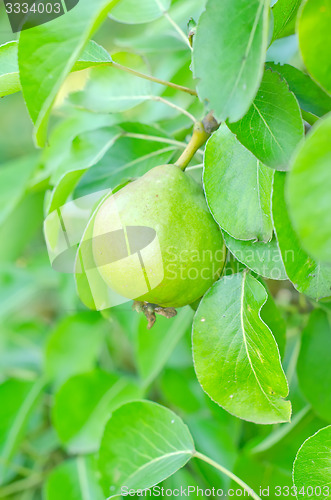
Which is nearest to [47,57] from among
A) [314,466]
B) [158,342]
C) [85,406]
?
[314,466]

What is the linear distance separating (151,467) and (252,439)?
0.83 feet

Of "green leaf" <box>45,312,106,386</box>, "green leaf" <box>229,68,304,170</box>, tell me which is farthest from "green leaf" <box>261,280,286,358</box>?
"green leaf" <box>45,312,106,386</box>

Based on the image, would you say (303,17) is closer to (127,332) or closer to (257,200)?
(257,200)

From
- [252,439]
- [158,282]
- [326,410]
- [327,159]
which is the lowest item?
[252,439]

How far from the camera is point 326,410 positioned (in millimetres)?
598

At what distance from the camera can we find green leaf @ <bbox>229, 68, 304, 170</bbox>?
1.27ft

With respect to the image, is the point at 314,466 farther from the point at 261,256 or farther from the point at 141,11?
the point at 141,11

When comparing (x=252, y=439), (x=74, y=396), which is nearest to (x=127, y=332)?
(x=74, y=396)

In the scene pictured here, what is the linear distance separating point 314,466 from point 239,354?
0.11 meters

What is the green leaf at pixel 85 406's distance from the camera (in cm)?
83

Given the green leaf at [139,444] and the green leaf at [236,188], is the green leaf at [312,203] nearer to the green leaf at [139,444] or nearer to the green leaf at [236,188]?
the green leaf at [236,188]

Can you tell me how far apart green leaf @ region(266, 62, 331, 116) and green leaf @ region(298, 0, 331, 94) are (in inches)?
4.7

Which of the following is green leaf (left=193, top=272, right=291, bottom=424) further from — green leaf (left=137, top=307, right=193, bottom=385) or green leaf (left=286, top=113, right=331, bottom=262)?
green leaf (left=137, top=307, right=193, bottom=385)

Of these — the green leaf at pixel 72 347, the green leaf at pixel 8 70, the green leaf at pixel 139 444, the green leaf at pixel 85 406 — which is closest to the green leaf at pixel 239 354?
the green leaf at pixel 139 444
